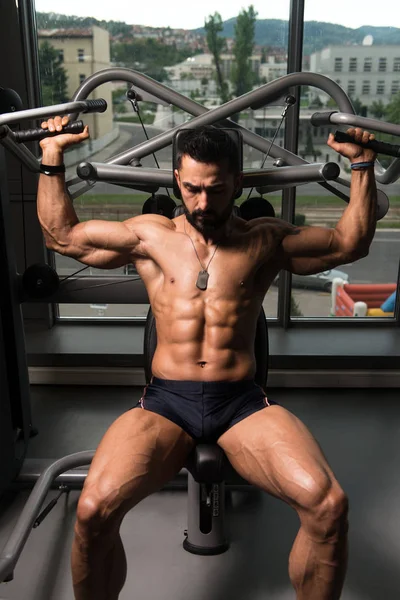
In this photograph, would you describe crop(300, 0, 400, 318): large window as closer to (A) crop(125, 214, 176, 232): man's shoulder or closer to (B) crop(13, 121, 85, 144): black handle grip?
(A) crop(125, 214, 176, 232): man's shoulder

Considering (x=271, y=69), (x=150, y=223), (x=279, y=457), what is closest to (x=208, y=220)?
(x=150, y=223)

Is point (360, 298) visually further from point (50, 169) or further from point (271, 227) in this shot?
point (50, 169)

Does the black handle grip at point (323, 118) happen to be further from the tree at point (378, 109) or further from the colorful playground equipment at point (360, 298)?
the colorful playground equipment at point (360, 298)

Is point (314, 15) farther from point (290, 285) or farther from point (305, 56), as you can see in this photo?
point (290, 285)

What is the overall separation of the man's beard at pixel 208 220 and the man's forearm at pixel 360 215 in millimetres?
294

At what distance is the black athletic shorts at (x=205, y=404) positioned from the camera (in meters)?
1.53

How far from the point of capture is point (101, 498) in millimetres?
1326

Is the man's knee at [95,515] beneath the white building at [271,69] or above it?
beneath

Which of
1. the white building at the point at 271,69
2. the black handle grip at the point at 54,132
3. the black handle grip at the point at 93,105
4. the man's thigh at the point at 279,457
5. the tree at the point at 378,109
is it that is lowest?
the man's thigh at the point at 279,457

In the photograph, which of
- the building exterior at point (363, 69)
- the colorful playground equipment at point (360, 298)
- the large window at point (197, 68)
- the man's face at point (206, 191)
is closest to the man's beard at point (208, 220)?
the man's face at point (206, 191)

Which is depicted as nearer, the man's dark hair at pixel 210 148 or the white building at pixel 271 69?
the man's dark hair at pixel 210 148

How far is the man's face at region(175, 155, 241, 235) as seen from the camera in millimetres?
1472

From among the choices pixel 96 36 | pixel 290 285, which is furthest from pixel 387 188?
pixel 96 36

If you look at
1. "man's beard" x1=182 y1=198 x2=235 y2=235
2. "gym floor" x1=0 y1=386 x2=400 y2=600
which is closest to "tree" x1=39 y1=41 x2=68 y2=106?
"gym floor" x1=0 y1=386 x2=400 y2=600
